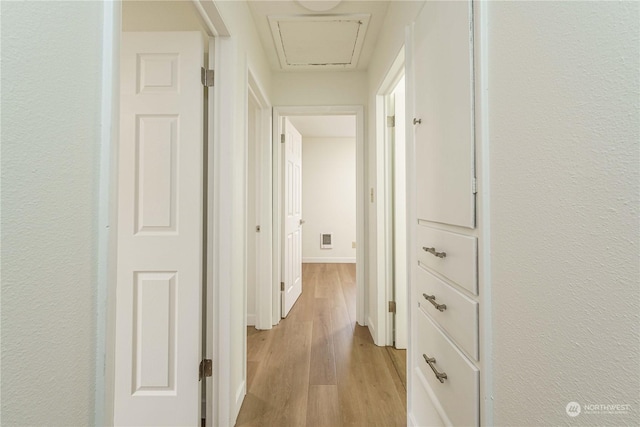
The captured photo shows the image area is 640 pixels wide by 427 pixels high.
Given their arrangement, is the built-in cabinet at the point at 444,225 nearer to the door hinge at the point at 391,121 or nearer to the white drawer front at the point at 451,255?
the white drawer front at the point at 451,255

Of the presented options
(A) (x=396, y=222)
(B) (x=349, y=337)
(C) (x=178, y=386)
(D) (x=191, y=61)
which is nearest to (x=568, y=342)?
(C) (x=178, y=386)

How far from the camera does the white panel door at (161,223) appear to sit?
4.61ft

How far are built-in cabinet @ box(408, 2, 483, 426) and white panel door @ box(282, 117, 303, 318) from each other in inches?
64.8

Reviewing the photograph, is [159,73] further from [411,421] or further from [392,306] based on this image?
[392,306]

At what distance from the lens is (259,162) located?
8.70 feet

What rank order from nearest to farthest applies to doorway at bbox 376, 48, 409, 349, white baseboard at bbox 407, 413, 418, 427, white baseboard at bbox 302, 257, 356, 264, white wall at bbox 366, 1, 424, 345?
white baseboard at bbox 407, 413, 418, 427 → white wall at bbox 366, 1, 424, 345 → doorway at bbox 376, 48, 409, 349 → white baseboard at bbox 302, 257, 356, 264

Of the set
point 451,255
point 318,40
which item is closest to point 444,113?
point 451,255

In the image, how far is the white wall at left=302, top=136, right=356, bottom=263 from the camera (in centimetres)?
589

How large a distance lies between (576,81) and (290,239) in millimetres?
2687

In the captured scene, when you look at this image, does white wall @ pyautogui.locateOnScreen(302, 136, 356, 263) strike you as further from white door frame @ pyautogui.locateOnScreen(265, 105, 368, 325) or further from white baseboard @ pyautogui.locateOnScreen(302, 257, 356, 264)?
white door frame @ pyautogui.locateOnScreen(265, 105, 368, 325)

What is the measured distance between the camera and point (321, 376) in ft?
6.37

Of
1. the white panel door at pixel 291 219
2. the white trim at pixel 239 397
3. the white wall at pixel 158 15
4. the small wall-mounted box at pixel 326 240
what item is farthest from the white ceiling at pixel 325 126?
the white trim at pixel 239 397

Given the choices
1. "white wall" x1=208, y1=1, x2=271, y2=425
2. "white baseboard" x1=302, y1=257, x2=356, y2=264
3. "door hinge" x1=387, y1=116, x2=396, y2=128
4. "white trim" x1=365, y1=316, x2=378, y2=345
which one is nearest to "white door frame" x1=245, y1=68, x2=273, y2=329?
"white wall" x1=208, y1=1, x2=271, y2=425

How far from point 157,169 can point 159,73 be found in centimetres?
46
